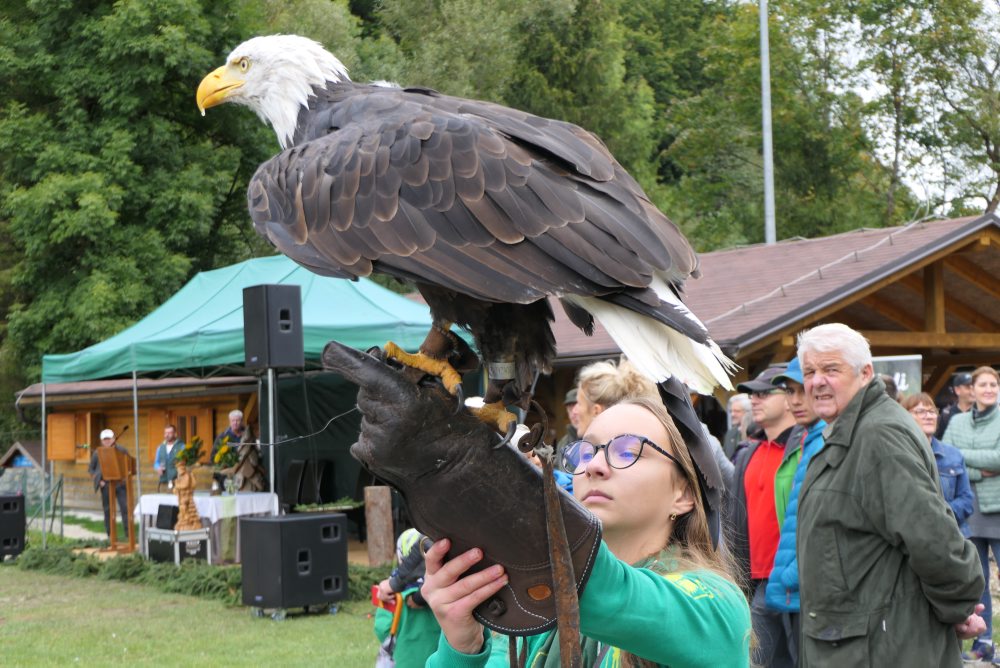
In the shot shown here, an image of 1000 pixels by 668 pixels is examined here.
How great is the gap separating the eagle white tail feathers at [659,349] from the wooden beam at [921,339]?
10434 millimetres

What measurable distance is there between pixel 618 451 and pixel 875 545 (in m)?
1.93

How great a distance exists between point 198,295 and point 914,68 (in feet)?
65.5

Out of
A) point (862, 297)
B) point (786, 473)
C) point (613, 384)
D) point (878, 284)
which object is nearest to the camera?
point (613, 384)

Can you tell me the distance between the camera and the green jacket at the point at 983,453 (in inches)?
288

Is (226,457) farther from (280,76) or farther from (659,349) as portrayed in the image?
(659,349)

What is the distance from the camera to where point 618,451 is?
7.55 ft

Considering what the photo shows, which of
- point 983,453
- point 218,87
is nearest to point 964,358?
point 983,453

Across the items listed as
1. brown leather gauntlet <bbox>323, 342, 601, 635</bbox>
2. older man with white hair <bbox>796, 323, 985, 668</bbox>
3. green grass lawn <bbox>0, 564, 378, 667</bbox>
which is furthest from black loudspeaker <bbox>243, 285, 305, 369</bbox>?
brown leather gauntlet <bbox>323, 342, 601, 635</bbox>

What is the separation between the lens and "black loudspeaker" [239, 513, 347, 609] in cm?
949

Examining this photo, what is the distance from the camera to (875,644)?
149 inches

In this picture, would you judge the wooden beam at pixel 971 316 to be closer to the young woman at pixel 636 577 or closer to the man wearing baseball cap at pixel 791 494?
the man wearing baseball cap at pixel 791 494

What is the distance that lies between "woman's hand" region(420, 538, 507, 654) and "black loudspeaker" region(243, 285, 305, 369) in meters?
7.18

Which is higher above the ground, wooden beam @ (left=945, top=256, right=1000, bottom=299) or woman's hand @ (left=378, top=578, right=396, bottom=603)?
wooden beam @ (left=945, top=256, right=1000, bottom=299)

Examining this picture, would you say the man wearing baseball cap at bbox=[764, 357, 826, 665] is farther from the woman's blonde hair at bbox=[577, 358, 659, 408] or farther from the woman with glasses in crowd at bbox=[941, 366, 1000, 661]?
the woman with glasses in crowd at bbox=[941, 366, 1000, 661]
